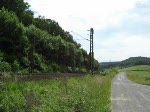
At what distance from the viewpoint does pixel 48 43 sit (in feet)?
275

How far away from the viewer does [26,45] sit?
64875mm

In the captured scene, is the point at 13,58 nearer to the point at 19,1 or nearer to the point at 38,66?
the point at 38,66

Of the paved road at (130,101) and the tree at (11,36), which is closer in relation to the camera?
the paved road at (130,101)

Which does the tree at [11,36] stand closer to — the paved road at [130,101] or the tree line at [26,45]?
the tree line at [26,45]

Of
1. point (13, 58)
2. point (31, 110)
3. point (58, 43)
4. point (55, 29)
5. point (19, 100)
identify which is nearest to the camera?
point (31, 110)

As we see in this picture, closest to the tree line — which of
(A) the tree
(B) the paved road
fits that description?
(A) the tree

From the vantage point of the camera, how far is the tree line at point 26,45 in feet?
198

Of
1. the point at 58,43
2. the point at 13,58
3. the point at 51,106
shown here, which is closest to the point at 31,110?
the point at 51,106

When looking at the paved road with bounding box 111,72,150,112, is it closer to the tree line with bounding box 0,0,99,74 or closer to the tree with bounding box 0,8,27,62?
the tree line with bounding box 0,0,99,74

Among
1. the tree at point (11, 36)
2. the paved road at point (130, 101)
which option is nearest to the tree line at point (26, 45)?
the tree at point (11, 36)

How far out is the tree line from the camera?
60.5 metres

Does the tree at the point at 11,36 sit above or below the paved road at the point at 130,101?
above

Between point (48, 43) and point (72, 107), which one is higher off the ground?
point (48, 43)

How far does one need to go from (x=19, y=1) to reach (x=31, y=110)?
66.7 metres
